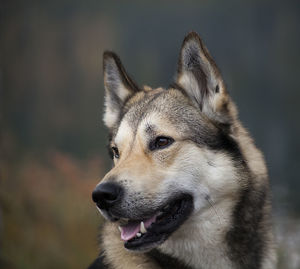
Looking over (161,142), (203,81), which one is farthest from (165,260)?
(203,81)

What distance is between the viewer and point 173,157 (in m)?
3.50

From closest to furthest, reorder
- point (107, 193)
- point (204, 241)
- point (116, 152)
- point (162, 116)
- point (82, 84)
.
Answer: point (107, 193), point (204, 241), point (162, 116), point (116, 152), point (82, 84)

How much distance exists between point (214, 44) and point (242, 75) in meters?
0.68

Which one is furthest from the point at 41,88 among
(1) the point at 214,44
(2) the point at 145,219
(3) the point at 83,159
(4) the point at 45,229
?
(2) the point at 145,219

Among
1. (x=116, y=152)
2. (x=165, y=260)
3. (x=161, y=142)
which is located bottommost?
(x=165, y=260)

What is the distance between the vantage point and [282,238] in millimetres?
7539

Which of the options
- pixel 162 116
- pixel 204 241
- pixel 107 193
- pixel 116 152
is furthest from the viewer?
pixel 116 152

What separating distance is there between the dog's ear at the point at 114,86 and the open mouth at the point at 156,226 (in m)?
1.30

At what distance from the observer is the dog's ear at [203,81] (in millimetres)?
3570

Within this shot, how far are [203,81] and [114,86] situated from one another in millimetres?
1014

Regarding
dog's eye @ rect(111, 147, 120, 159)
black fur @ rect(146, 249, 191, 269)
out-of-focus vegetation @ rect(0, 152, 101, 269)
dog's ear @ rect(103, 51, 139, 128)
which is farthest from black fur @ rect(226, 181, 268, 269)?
out-of-focus vegetation @ rect(0, 152, 101, 269)

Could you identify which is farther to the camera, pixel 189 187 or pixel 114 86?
pixel 114 86

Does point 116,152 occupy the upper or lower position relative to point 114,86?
lower

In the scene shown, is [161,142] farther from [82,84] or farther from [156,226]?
[82,84]
